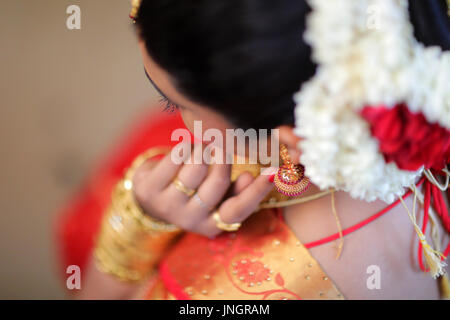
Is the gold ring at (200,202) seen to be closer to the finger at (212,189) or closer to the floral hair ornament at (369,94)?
the finger at (212,189)

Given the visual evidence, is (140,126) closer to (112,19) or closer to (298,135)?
(112,19)

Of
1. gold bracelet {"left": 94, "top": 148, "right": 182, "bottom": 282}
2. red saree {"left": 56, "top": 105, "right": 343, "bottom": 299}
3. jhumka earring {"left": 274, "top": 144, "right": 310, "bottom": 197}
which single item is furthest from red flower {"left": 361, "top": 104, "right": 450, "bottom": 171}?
gold bracelet {"left": 94, "top": 148, "right": 182, "bottom": 282}

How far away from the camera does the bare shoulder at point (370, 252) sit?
0.63 m

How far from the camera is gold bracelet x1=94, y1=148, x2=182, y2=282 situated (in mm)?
796

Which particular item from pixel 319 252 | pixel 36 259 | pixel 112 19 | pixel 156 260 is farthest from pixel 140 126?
pixel 319 252

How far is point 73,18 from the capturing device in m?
0.85

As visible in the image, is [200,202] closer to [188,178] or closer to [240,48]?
[188,178]

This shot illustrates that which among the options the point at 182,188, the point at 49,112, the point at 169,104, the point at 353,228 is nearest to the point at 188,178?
the point at 182,188

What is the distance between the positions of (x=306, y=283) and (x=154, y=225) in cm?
31

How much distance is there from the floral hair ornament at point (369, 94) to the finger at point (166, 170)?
0.93 feet

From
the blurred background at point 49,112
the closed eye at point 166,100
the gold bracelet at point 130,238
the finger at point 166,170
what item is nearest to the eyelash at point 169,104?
the closed eye at point 166,100

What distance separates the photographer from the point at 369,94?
1.37ft

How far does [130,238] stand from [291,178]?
389 millimetres

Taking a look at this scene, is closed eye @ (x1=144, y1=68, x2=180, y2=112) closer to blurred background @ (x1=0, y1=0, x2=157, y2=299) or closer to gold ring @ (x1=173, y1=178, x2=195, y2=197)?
gold ring @ (x1=173, y1=178, x2=195, y2=197)
